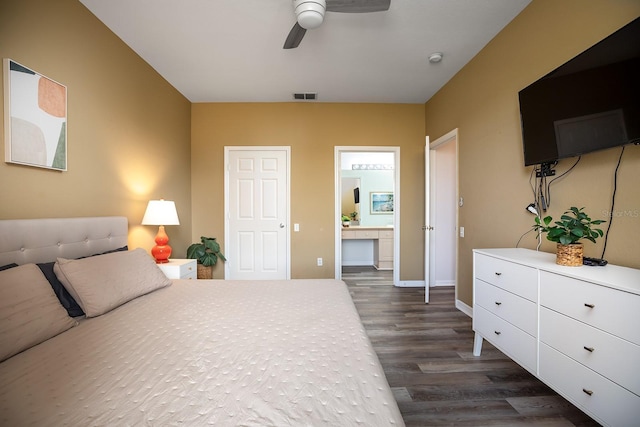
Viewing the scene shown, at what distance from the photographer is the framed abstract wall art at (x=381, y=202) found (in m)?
6.16

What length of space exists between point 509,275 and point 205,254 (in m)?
3.50

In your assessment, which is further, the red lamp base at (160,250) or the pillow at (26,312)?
the red lamp base at (160,250)

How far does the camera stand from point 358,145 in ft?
13.5

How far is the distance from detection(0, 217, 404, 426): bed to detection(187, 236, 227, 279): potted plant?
1.74m

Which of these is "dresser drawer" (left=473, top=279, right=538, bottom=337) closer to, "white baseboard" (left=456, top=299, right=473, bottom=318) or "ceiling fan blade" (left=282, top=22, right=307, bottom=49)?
"white baseboard" (left=456, top=299, right=473, bottom=318)

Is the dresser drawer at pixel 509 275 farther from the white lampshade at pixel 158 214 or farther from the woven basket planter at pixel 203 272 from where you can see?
the woven basket planter at pixel 203 272

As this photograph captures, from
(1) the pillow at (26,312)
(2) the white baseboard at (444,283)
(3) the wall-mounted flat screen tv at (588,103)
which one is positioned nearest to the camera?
(1) the pillow at (26,312)

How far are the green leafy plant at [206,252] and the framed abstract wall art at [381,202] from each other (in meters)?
3.59

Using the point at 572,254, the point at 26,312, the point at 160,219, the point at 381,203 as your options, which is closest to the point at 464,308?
the point at 572,254

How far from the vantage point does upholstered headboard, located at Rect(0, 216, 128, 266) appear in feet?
4.96

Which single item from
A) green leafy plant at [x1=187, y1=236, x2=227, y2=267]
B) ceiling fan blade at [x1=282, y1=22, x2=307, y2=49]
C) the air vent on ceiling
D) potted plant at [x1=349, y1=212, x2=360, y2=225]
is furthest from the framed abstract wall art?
ceiling fan blade at [x1=282, y1=22, x2=307, y2=49]

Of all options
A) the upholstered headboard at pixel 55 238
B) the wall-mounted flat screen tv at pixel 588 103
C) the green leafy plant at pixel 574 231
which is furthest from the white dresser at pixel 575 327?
the upholstered headboard at pixel 55 238

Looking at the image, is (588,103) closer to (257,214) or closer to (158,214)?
(158,214)

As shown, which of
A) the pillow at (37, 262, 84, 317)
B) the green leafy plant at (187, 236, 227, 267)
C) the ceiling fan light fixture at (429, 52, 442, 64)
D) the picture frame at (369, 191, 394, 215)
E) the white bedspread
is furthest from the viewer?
the picture frame at (369, 191, 394, 215)
